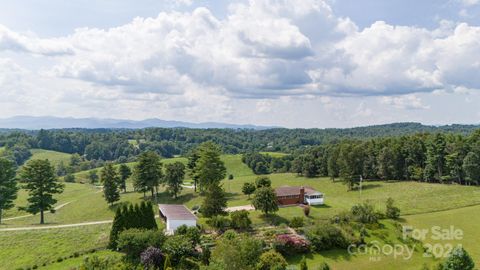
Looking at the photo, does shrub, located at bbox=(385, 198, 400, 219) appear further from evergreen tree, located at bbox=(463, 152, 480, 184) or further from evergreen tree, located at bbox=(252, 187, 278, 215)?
evergreen tree, located at bbox=(463, 152, 480, 184)

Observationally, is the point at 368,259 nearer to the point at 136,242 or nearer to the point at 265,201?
the point at 265,201

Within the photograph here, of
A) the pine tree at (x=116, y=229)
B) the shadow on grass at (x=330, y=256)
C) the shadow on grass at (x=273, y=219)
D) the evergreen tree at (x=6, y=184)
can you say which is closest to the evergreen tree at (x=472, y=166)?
the shadow on grass at (x=273, y=219)

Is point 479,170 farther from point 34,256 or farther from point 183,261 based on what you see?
point 34,256

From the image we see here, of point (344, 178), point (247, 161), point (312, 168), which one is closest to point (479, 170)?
point (344, 178)

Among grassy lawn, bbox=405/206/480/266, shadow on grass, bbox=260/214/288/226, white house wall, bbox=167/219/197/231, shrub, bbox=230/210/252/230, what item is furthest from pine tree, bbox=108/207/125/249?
grassy lawn, bbox=405/206/480/266

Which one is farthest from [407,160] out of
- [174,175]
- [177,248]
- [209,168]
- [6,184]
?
[6,184]

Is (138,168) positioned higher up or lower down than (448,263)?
higher up

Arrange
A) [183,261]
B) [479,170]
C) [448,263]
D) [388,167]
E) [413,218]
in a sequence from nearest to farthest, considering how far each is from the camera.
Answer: [448,263] → [183,261] → [413,218] → [479,170] → [388,167]
